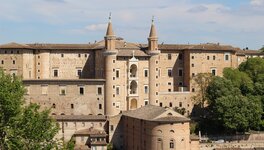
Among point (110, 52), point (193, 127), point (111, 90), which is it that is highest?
point (110, 52)

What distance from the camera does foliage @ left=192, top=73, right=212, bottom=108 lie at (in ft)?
257

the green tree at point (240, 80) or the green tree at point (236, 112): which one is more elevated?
the green tree at point (240, 80)

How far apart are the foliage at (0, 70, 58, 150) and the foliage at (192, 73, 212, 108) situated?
37.3 meters

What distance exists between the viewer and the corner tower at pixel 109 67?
71.5 meters

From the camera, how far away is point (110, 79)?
71.9m

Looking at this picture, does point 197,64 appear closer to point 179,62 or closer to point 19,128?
point 179,62

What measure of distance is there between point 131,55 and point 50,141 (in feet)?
105

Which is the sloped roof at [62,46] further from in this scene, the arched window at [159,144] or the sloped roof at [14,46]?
the arched window at [159,144]

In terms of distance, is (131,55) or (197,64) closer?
(131,55)

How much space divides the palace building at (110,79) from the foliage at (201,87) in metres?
0.82

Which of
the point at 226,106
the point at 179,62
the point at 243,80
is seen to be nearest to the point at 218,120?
the point at 226,106

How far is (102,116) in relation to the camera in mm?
70250

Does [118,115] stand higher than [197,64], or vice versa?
[197,64]

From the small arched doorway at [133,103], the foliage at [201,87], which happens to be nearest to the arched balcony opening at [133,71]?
the small arched doorway at [133,103]
